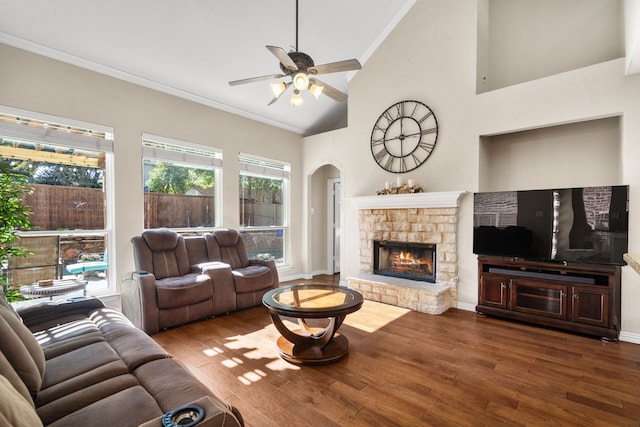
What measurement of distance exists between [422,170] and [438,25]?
2.04 m

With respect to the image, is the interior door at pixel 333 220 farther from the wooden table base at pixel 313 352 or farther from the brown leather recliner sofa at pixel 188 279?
the wooden table base at pixel 313 352

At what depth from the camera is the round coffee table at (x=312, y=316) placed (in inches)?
98.6

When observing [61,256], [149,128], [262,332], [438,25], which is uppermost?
[438,25]

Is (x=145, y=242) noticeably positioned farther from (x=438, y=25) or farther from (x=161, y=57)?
(x=438, y=25)

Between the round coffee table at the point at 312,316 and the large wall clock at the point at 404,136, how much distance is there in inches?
96.3

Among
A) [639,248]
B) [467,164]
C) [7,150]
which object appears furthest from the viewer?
[467,164]

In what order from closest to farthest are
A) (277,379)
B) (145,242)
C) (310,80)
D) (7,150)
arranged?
1. (277,379)
2. (310,80)
3. (7,150)
4. (145,242)

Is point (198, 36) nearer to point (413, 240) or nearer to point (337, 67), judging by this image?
point (337, 67)

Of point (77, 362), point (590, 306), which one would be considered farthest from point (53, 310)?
point (590, 306)

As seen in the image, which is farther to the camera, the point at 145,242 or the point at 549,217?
the point at 145,242

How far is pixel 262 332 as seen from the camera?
10.8 ft

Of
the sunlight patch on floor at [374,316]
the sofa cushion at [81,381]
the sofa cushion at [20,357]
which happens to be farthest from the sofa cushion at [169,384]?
the sunlight patch on floor at [374,316]

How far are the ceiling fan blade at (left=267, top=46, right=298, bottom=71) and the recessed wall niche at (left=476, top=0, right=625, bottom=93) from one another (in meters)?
2.82

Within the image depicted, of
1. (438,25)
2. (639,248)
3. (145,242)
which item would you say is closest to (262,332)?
(145,242)
